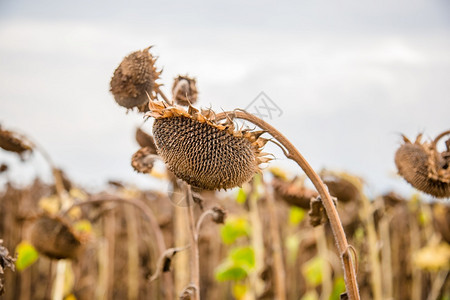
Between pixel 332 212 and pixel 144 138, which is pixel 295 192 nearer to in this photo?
pixel 144 138

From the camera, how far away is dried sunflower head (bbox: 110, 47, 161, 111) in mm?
1677

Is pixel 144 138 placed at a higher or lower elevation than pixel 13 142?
lower

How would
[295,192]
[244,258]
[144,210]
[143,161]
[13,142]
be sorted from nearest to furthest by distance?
1. [143,161]
2. [13,142]
3. [144,210]
4. [295,192]
5. [244,258]

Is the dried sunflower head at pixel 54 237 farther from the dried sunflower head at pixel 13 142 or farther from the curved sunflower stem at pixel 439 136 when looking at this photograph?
the curved sunflower stem at pixel 439 136

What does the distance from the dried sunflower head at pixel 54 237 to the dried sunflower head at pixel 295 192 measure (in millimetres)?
1454

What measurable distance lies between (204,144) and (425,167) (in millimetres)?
945

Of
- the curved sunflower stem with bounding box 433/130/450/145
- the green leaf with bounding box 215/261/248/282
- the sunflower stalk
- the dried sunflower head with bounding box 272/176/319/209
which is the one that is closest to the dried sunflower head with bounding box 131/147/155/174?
the sunflower stalk

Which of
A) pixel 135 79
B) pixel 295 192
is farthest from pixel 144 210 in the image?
pixel 135 79

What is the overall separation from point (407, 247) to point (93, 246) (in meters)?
5.33

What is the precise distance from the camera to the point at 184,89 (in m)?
1.91

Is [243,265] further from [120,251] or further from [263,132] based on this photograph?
[120,251]

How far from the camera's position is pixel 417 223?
8.24 meters

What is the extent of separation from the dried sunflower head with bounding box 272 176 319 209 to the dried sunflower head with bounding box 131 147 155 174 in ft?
5.43

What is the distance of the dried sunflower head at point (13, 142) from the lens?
2445mm
